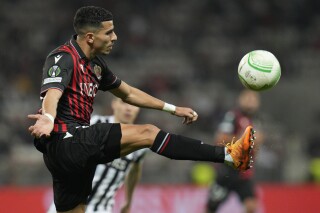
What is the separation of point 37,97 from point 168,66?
3.37m

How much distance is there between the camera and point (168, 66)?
16109 mm

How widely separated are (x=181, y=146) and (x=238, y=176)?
4714 millimetres

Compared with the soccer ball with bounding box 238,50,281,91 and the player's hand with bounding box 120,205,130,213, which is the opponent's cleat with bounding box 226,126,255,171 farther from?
the player's hand with bounding box 120,205,130,213

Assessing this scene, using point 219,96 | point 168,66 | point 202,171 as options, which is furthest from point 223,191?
point 168,66

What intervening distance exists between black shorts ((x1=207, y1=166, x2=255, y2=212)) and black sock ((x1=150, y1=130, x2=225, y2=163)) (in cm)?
453

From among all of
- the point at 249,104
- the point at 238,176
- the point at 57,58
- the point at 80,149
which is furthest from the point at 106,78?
the point at 238,176

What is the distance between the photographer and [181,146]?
5.19m

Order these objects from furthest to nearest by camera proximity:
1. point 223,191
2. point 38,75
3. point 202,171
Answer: point 38,75 < point 202,171 < point 223,191

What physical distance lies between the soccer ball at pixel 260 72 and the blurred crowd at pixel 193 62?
6498mm

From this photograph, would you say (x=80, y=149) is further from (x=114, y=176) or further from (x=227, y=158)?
(x=114, y=176)

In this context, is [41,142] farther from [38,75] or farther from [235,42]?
[235,42]

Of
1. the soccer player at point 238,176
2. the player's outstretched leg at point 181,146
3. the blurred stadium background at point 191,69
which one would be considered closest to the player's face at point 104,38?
the player's outstretched leg at point 181,146

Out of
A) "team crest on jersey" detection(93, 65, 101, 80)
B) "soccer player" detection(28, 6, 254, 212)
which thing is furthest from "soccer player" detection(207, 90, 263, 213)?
"team crest on jersey" detection(93, 65, 101, 80)

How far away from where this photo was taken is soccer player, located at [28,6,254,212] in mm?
5176
